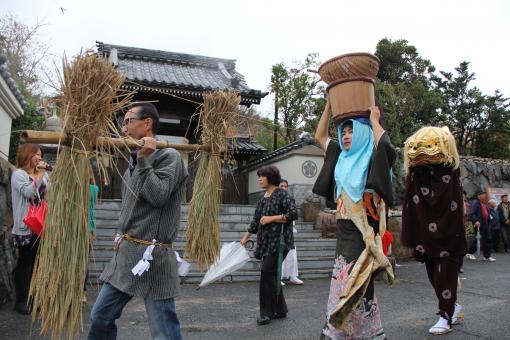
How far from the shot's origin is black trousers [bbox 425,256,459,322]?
423 centimetres

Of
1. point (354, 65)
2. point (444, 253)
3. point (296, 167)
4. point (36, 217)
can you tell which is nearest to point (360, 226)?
point (354, 65)

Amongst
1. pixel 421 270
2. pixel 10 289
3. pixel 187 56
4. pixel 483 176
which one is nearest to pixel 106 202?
pixel 10 289

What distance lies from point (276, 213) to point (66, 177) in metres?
2.88

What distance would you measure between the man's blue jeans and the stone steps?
4.26 metres

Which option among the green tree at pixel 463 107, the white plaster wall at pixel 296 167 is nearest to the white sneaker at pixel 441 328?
the white plaster wall at pixel 296 167

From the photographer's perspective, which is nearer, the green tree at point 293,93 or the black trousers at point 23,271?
the black trousers at point 23,271

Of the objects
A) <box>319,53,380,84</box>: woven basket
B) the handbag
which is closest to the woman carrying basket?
<box>319,53,380,84</box>: woven basket

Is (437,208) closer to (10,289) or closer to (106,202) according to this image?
(10,289)

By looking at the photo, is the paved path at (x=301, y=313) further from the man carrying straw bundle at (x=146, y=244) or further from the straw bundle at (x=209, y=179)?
the man carrying straw bundle at (x=146, y=244)

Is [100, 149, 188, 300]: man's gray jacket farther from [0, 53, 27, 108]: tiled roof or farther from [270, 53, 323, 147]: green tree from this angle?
[270, 53, 323, 147]: green tree

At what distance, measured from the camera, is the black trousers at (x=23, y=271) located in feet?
15.6

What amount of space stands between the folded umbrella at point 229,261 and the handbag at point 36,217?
184 centimetres

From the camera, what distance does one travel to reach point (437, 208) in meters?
4.35

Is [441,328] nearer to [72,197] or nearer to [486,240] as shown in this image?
[72,197]
